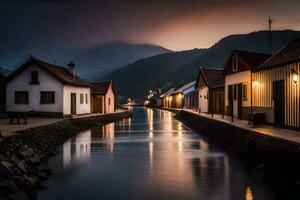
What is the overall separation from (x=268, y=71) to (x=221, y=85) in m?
15.5

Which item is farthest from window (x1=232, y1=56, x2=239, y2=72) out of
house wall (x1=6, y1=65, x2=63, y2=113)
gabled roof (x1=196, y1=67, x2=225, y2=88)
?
house wall (x1=6, y1=65, x2=63, y2=113)

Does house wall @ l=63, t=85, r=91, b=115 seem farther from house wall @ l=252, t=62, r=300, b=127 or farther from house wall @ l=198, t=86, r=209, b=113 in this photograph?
house wall @ l=252, t=62, r=300, b=127

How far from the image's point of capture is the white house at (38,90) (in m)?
34.0

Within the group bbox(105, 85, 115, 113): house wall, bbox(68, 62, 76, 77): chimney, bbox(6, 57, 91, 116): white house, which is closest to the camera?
bbox(6, 57, 91, 116): white house

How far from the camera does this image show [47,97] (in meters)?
34.3

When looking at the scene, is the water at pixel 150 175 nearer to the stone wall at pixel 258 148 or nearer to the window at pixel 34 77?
the stone wall at pixel 258 148

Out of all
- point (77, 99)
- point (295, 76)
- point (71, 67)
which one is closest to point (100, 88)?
point (71, 67)

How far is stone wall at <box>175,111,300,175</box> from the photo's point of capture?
38.7ft

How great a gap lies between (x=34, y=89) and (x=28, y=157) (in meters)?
20.9

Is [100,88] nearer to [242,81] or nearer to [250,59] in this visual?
[242,81]


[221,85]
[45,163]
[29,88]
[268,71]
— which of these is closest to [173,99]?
[221,85]

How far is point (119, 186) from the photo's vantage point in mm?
12070

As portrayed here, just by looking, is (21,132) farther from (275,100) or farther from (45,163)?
(275,100)

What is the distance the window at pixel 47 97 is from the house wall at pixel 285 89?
65.7 feet
